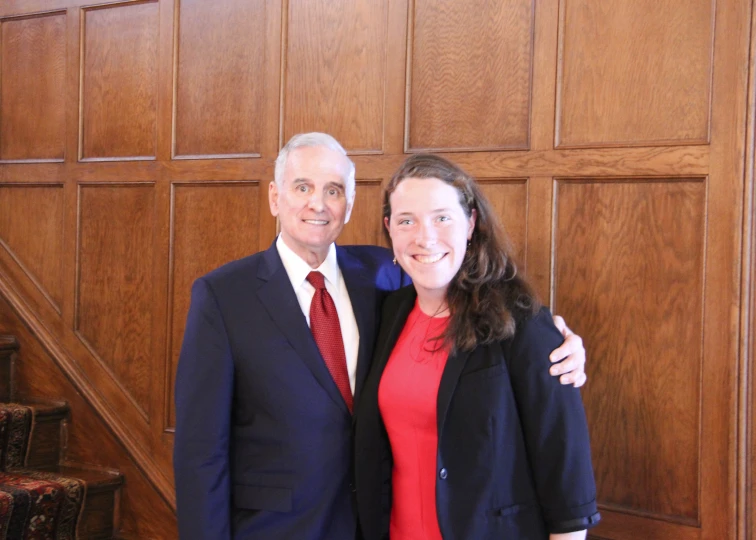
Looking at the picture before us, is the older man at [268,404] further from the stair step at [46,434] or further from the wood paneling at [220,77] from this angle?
the stair step at [46,434]

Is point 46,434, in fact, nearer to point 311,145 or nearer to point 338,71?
point 338,71

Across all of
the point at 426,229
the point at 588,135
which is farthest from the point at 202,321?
the point at 588,135

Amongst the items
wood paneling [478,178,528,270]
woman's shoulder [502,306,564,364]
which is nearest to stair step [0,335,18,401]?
wood paneling [478,178,528,270]

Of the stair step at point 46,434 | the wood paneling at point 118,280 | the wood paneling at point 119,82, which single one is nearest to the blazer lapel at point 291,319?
the wood paneling at point 118,280

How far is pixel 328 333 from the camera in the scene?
217cm

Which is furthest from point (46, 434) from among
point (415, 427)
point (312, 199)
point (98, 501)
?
point (415, 427)

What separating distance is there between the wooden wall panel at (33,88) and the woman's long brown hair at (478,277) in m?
2.23

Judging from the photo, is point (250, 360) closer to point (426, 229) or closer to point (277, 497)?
point (277, 497)

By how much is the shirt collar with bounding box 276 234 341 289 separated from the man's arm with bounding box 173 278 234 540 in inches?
9.1

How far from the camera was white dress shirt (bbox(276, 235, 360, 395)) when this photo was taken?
7.19 feet

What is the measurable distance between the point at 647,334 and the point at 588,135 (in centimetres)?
59

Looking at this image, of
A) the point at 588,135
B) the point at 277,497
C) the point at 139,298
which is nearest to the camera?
the point at 277,497

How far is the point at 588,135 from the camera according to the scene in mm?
2426

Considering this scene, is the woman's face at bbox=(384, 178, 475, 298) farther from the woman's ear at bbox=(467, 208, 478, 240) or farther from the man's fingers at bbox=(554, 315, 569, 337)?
the man's fingers at bbox=(554, 315, 569, 337)
